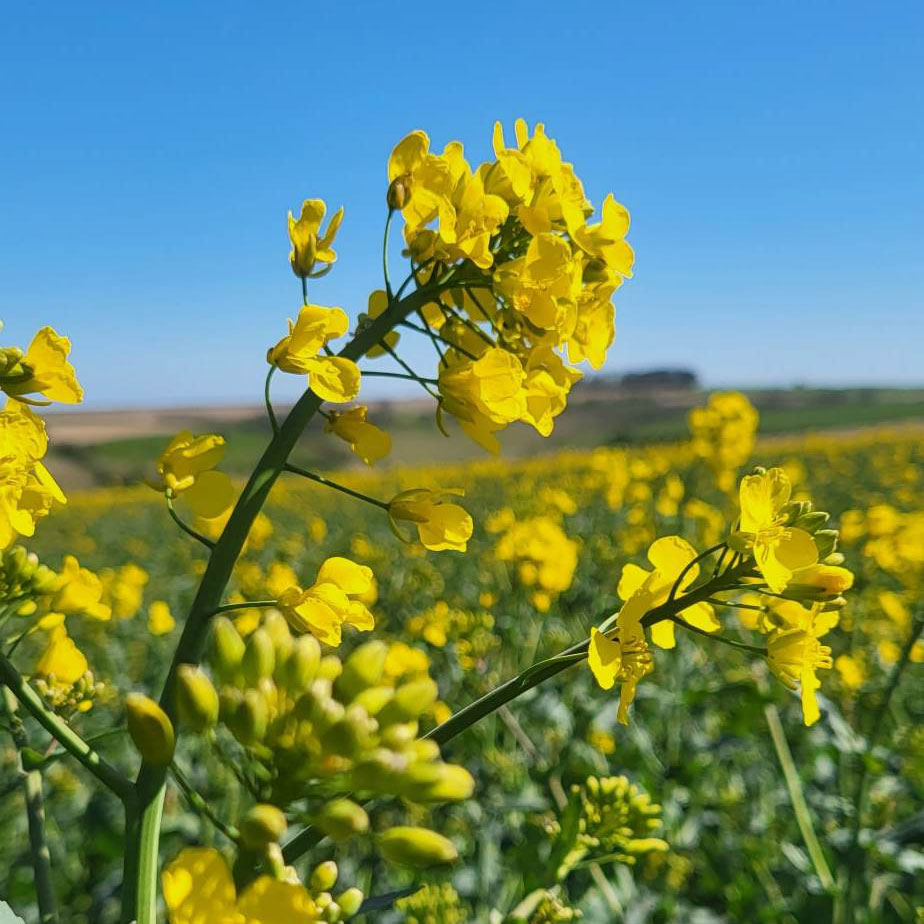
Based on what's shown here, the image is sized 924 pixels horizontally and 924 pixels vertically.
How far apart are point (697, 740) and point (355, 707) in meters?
3.13

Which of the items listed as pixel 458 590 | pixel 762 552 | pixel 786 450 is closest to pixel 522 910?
pixel 762 552

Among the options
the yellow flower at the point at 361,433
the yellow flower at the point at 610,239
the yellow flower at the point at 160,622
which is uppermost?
the yellow flower at the point at 610,239

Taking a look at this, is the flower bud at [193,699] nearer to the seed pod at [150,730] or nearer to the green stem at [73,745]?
the seed pod at [150,730]

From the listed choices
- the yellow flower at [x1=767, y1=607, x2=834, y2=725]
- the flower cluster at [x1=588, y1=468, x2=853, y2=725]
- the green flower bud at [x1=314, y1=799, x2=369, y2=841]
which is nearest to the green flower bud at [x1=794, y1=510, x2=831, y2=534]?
the flower cluster at [x1=588, y1=468, x2=853, y2=725]

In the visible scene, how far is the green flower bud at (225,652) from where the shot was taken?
2.24ft

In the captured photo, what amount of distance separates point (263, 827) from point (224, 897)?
6 centimetres

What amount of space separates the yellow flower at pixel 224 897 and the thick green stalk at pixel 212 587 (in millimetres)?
190

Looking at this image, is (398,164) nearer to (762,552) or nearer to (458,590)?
(762,552)

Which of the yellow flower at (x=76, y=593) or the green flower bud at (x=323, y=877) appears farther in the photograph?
the yellow flower at (x=76, y=593)

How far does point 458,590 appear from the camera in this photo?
6797 millimetres

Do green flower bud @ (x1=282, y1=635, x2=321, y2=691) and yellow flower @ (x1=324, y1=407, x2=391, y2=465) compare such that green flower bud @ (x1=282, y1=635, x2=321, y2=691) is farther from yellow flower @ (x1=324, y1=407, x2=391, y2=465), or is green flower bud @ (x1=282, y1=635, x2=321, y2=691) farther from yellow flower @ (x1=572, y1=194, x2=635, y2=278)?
yellow flower @ (x1=572, y1=194, x2=635, y2=278)

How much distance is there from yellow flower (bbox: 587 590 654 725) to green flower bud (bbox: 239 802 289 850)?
386 millimetres

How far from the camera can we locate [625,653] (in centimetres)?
92

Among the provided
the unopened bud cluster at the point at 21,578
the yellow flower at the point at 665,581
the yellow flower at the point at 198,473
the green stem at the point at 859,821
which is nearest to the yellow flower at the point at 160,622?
the unopened bud cluster at the point at 21,578
